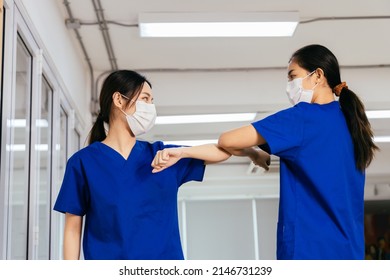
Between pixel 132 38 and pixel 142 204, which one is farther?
pixel 132 38

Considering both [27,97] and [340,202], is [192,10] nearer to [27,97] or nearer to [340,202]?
[27,97]

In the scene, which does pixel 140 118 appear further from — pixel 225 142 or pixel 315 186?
pixel 315 186

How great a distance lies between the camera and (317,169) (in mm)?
1668

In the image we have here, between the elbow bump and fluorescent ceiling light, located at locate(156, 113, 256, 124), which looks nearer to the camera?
the elbow bump

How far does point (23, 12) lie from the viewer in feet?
9.79

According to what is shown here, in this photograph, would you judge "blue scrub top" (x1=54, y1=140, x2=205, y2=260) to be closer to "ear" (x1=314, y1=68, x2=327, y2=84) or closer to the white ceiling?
"ear" (x1=314, y1=68, x2=327, y2=84)

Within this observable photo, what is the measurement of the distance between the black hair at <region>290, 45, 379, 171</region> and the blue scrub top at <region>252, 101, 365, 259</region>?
27 millimetres

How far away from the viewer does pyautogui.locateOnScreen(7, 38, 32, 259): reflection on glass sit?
2.90 meters

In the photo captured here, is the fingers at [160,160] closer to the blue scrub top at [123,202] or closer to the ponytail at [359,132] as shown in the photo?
the blue scrub top at [123,202]

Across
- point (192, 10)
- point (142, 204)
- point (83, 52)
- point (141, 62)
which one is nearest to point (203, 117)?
point (141, 62)

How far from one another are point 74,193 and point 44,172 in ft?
6.85

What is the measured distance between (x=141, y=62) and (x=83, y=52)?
528 mm

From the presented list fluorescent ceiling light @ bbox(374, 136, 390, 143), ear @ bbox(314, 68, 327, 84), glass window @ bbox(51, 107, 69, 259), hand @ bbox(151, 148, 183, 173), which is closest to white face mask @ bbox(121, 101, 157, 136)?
hand @ bbox(151, 148, 183, 173)

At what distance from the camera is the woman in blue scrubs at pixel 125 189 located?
1.81 metres
